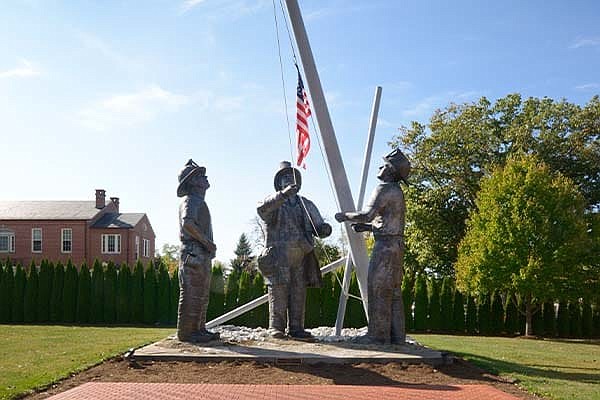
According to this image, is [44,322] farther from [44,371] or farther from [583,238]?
[583,238]

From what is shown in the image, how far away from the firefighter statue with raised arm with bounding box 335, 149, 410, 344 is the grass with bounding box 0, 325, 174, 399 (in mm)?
4180

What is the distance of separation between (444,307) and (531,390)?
14.9 metres

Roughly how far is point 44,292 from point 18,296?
95cm

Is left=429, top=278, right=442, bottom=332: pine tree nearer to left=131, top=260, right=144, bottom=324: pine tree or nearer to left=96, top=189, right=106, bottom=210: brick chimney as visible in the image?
left=131, top=260, right=144, bottom=324: pine tree

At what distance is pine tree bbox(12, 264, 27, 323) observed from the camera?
925 inches

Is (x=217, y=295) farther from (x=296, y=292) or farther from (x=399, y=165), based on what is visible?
(x=399, y=165)

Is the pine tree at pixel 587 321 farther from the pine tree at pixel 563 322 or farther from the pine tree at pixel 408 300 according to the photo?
the pine tree at pixel 408 300

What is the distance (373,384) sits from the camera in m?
7.43

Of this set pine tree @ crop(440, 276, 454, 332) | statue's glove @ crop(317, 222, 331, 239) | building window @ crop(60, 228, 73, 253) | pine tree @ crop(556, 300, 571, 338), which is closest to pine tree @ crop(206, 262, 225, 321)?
pine tree @ crop(440, 276, 454, 332)

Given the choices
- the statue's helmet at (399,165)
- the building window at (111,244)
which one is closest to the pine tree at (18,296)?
the building window at (111,244)

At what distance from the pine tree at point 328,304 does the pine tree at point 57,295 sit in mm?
9746

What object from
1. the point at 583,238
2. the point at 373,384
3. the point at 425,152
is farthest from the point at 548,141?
the point at 373,384

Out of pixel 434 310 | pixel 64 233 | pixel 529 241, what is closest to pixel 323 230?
pixel 529 241

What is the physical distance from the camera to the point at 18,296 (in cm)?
2364
